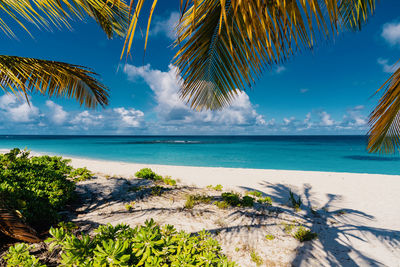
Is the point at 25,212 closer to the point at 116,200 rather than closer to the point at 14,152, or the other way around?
the point at 116,200

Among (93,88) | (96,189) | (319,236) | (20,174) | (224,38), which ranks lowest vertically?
(96,189)

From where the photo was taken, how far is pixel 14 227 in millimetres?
2311

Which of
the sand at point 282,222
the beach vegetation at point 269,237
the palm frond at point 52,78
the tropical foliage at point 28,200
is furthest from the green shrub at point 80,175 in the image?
the beach vegetation at point 269,237

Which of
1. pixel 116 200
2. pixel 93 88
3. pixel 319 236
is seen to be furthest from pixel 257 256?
pixel 93 88

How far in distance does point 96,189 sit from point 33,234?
9.91 feet

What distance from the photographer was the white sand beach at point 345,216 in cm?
301

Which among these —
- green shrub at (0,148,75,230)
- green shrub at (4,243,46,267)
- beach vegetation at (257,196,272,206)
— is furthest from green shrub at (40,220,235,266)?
beach vegetation at (257,196,272,206)

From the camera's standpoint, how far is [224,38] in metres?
1.80

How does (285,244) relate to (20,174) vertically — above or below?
below

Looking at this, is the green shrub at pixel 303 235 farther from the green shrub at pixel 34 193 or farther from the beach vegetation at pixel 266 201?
the green shrub at pixel 34 193

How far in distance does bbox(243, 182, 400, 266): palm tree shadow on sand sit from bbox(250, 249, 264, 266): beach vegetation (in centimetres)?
52

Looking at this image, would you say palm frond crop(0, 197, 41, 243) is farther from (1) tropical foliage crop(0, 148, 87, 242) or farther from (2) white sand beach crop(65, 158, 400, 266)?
(2) white sand beach crop(65, 158, 400, 266)

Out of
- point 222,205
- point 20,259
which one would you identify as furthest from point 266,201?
point 20,259

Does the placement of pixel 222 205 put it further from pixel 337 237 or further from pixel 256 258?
pixel 337 237
